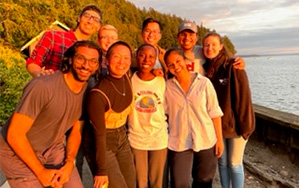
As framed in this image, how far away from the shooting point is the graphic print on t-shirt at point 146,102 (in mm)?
3141

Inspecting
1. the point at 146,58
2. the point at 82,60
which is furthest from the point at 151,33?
the point at 82,60

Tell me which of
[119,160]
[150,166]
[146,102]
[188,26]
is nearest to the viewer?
[119,160]

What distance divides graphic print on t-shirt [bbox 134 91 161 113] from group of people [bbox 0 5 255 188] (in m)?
0.01

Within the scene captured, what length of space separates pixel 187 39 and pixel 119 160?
5.62 ft

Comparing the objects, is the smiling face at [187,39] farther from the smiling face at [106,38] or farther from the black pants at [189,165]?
the black pants at [189,165]

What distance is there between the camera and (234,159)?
356cm

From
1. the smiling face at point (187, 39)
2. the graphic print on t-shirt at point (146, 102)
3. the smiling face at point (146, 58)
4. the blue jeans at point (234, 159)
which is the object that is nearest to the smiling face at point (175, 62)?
the smiling face at point (146, 58)

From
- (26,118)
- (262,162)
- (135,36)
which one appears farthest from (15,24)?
(135,36)

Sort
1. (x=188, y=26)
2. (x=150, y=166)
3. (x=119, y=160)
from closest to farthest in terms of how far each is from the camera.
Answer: (x=119, y=160)
(x=150, y=166)
(x=188, y=26)

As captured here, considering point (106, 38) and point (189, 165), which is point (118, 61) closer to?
point (106, 38)

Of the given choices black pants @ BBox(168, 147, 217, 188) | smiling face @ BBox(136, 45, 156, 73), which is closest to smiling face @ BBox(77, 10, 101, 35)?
smiling face @ BBox(136, 45, 156, 73)

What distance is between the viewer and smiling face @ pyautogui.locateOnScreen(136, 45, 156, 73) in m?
3.18

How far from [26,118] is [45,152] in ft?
1.58

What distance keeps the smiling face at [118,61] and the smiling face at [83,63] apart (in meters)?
0.32
